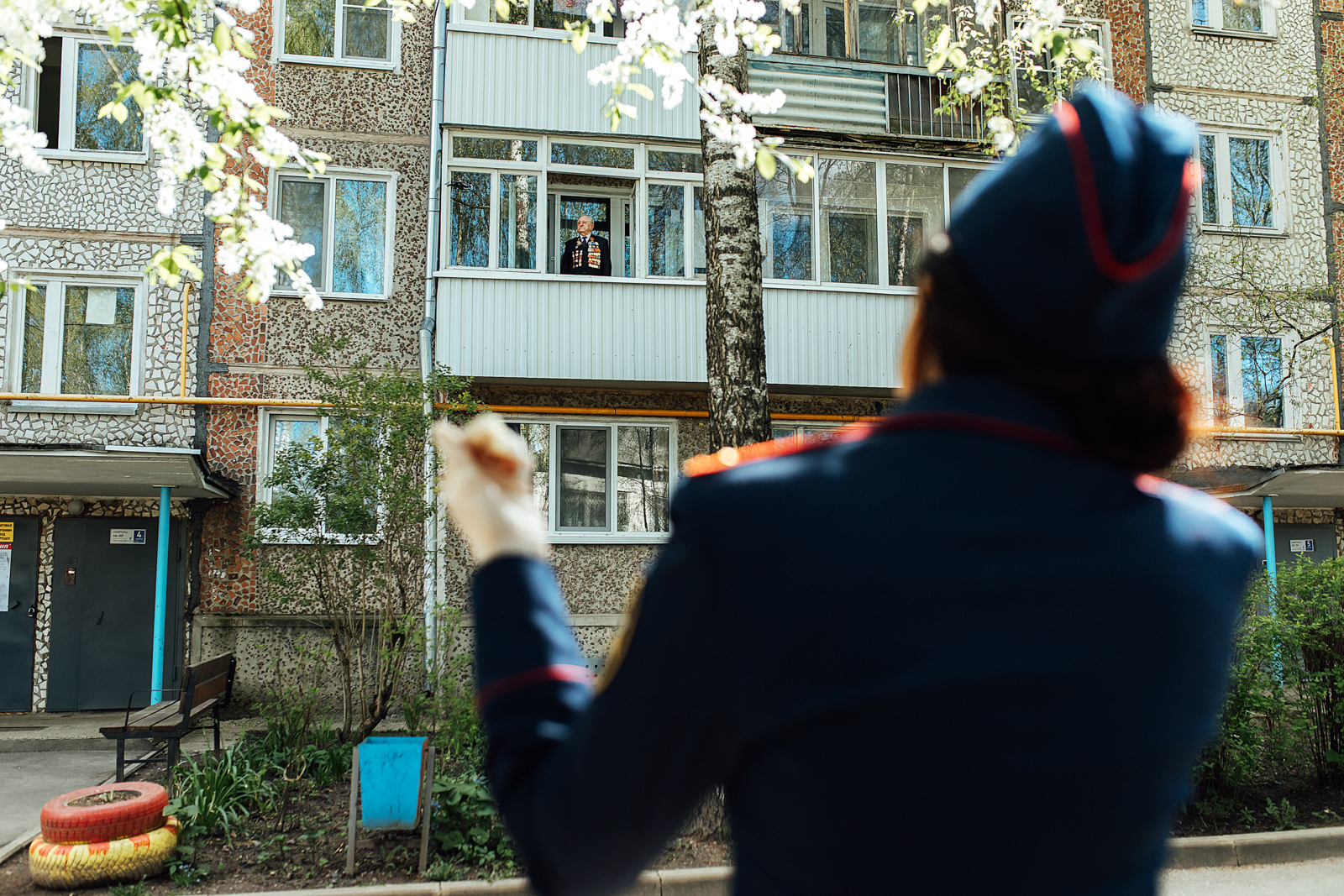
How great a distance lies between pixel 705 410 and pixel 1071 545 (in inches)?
500

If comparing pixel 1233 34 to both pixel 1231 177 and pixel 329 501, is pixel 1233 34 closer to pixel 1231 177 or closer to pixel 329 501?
pixel 1231 177

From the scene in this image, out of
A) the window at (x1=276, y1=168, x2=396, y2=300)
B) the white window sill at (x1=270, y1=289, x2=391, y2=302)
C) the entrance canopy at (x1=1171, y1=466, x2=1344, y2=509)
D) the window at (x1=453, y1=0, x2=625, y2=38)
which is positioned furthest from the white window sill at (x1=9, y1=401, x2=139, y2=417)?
the entrance canopy at (x1=1171, y1=466, x2=1344, y2=509)

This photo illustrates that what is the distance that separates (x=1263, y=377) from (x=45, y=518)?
18229 mm

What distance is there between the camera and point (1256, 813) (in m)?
7.04

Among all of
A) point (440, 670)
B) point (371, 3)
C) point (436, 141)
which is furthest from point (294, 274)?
point (436, 141)

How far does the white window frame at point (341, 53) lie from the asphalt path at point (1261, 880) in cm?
1311

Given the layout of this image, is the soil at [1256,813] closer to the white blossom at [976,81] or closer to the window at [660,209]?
the white blossom at [976,81]

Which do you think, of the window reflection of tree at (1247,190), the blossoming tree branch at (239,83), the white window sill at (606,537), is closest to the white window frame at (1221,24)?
the window reflection of tree at (1247,190)

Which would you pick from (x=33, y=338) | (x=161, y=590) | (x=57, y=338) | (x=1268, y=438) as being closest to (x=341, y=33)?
(x=57, y=338)

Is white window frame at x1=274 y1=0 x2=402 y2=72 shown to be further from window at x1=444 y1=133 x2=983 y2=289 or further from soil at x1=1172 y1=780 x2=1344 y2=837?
soil at x1=1172 y1=780 x2=1344 y2=837

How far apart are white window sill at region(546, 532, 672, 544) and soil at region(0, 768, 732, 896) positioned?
6625mm

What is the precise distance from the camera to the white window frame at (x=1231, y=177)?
52.0 feet

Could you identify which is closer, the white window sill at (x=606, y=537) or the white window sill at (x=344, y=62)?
the white window sill at (x=606, y=537)

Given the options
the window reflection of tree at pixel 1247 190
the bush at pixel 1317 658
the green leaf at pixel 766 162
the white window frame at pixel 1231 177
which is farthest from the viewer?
the window reflection of tree at pixel 1247 190
